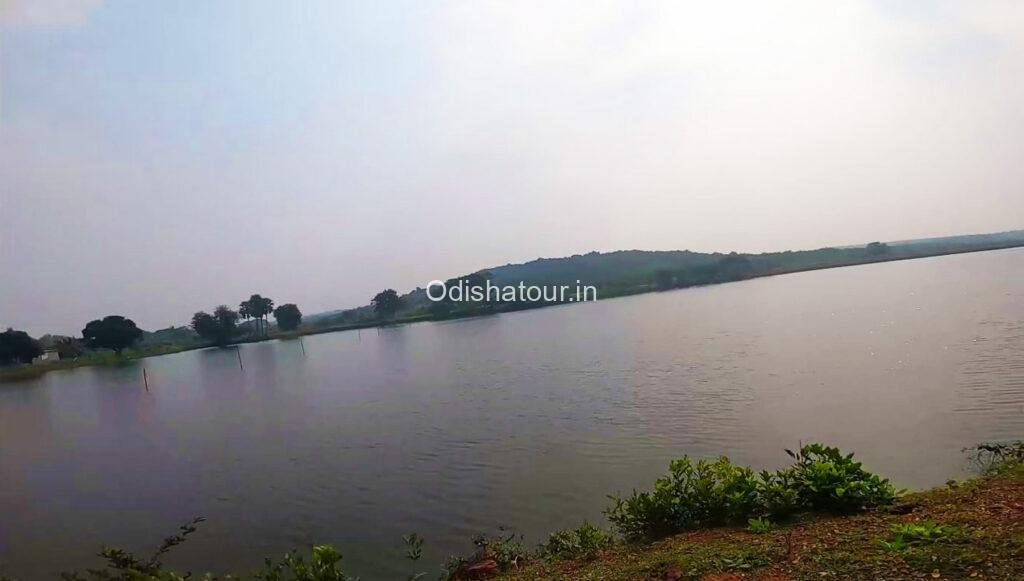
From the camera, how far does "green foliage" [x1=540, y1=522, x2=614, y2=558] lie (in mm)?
6004

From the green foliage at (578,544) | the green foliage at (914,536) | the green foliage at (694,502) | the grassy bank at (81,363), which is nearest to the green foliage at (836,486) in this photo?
the green foliage at (694,502)

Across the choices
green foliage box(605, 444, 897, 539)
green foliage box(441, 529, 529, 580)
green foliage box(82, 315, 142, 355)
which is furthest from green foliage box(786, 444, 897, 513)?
green foliage box(82, 315, 142, 355)

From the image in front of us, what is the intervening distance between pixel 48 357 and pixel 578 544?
74685 millimetres

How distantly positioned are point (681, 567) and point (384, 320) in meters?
90.8

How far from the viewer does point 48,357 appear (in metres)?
60.8

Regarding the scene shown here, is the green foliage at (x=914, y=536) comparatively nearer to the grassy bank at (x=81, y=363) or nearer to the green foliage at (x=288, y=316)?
the grassy bank at (x=81, y=363)

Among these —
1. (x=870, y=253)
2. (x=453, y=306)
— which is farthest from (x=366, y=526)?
(x=870, y=253)

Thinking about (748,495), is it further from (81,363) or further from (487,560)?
(81,363)

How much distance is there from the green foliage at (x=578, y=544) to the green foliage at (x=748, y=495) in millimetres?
288

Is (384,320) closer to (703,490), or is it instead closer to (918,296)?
(918,296)

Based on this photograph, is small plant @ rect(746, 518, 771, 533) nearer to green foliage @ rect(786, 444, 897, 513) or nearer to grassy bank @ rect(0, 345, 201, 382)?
green foliage @ rect(786, 444, 897, 513)

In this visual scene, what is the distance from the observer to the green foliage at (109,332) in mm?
58656

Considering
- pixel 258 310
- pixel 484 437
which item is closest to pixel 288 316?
pixel 258 310

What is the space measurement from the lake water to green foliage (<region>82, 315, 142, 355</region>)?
38.3 metres
